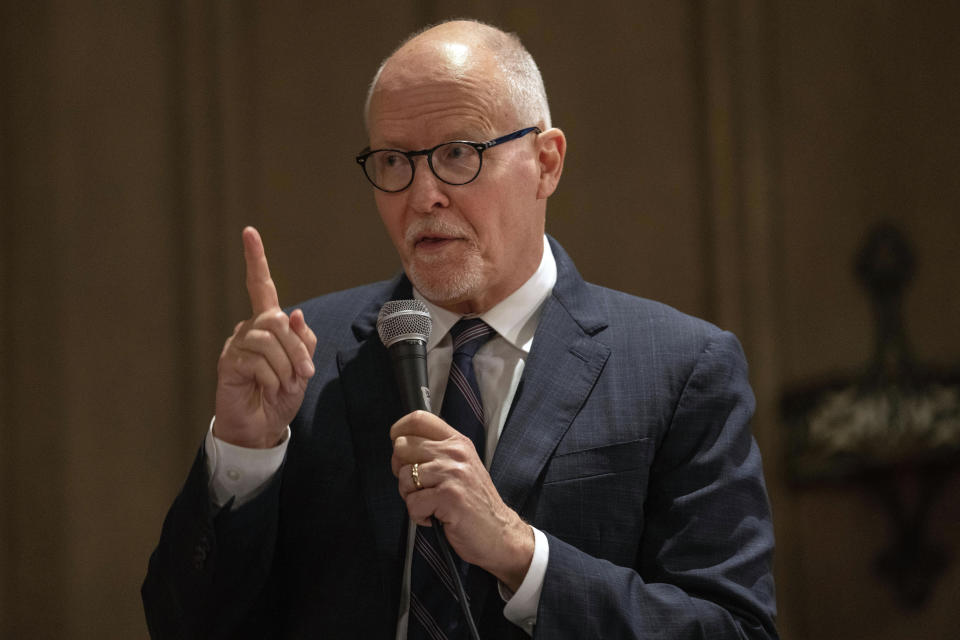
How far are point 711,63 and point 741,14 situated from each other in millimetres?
194

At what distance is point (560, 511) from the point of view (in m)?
1.52

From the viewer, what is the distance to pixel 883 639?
318 cm

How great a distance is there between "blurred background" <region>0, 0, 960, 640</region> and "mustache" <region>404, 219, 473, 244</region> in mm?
1337

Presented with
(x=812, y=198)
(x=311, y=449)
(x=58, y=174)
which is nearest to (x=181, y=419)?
(x=58, y=174)

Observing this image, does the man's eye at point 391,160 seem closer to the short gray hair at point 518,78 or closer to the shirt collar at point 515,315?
the short gray hair at point 518,78

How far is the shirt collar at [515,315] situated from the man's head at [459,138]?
24mm

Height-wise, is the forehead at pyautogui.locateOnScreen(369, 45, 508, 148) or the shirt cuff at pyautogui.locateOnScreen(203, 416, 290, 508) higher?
the forehead at pyautogui.locateOnScreen(369, 45, 508, 148)

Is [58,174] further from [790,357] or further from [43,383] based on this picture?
[790,357]

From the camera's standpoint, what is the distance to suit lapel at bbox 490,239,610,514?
4.98 ft

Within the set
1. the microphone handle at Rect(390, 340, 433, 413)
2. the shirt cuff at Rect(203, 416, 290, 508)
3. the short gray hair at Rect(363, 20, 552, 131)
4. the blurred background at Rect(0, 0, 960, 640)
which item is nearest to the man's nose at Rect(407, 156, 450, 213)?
the short gray hair at Rect(363, 20, 552, 131)

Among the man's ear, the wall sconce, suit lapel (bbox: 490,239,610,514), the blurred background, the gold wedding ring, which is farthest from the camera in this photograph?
the wall sconce

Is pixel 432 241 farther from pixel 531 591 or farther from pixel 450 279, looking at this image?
pixel 531 591

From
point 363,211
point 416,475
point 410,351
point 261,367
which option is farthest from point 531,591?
point 363,211

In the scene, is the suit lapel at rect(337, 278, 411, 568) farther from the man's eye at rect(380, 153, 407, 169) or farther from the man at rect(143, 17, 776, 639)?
the man's eye at rect(380, 153, 407, 169)
